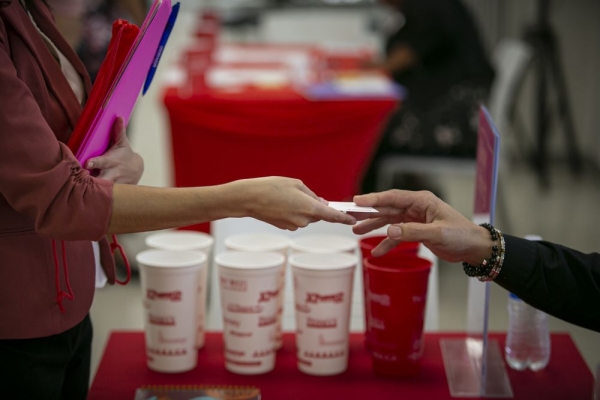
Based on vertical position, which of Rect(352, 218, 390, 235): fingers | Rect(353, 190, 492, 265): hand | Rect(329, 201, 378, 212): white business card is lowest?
Rect(352, 218, 390, 235): fingers

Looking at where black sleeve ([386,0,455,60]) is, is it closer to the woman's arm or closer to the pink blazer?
the pink blazer

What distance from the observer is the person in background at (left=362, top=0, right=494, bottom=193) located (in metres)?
4.11

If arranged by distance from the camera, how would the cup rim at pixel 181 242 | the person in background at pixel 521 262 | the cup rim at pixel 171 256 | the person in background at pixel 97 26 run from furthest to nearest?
the person in background at pixel 97 26 → the cup rim at pixel 181 242 → the cup rim at pixel 171 256 → the person in background at pixel 521 262

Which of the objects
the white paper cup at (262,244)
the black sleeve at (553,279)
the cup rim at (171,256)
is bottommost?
the white paper cup at (262,244)

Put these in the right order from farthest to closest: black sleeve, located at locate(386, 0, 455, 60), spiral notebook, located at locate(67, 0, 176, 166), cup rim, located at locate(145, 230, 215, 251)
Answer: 1. black sleeve, located at locate(386, 0, 455, 60)
2. cup rim, located at locate(145, 230, 215, 251)
3. spiral notebook, located at locate(67, 0, 176, 166)

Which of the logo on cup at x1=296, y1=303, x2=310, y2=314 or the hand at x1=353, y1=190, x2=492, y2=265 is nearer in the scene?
the hand at x1=353, y1=190, x2=492, y2=265

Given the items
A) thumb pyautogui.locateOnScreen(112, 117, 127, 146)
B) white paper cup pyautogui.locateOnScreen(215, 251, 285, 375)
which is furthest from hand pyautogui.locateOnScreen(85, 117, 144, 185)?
white paper cup pyautogui.locateOnScreen(215, 251, 285, 375)

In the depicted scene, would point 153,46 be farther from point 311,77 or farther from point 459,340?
point 311,77

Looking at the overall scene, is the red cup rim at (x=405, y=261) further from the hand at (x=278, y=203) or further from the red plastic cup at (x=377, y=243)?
the hand at (x=278, y=203)

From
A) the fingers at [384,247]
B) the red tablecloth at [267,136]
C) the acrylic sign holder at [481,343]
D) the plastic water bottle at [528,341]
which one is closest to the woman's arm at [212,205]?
the fingers at [384,247]

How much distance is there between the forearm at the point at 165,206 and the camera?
114 centimetres

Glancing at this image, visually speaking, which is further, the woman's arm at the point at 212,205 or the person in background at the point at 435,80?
the person in background at the point at 435,80

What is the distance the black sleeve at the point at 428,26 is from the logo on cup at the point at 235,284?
3.30 meters

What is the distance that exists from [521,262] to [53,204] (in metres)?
0.77
